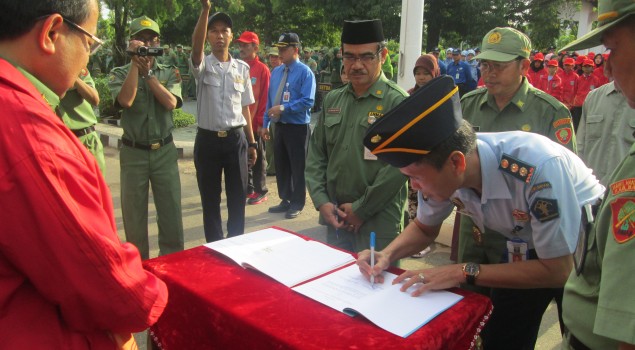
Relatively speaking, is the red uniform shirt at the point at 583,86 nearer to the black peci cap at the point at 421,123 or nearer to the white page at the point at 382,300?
the black peci cap at the point at 421,123

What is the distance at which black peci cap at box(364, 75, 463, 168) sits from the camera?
59.6 inches

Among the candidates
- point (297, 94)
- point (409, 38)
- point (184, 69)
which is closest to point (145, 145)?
point (297, 94)

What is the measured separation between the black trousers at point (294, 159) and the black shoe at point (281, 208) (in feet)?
0.16

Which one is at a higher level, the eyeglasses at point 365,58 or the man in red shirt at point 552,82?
the eyeglasses at point 365,58

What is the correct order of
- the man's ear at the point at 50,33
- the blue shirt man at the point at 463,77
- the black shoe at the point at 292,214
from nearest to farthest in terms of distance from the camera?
the man's ear at the point at 50,33 < the black shoe at the point at 292,214 < the blue shirt man at the point at 463,77

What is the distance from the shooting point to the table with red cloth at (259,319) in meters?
1.34

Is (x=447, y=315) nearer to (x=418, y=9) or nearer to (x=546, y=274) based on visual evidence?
(x=546, y=274)

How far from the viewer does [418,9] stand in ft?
18.0

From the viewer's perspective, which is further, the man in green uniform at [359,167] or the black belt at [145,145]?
the black belt at [145,145]

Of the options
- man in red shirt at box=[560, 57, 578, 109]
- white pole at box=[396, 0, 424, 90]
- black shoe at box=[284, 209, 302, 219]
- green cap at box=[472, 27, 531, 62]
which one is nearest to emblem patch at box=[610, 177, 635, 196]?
green cap at box=[472, 27, 531, 62]

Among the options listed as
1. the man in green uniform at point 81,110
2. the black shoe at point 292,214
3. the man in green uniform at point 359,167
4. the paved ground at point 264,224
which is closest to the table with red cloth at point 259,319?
the man in green uniform at point 359,167

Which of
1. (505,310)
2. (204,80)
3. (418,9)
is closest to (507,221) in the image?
(505,310)

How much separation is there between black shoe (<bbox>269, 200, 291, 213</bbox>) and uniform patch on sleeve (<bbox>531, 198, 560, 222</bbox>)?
4.15 m

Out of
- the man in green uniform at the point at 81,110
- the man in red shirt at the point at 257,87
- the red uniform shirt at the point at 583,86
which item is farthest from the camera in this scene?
the red uniform shirt at the point at 583,86
